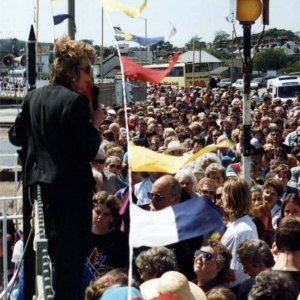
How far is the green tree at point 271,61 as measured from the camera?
A: 125 m

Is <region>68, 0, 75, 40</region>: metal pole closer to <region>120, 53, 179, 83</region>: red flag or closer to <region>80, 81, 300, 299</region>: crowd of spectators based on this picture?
<region>80, 81, 300, 299</region>: crowd of spectators

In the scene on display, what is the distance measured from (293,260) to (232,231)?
91cm

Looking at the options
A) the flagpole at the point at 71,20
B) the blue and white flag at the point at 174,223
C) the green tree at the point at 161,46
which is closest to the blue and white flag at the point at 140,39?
the green tree at the point at 161,46

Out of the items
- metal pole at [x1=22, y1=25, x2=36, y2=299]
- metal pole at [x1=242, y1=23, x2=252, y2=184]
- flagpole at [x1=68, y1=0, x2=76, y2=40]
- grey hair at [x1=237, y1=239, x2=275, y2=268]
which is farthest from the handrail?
flagpole at [x1=68, y1=0, x2=76, y2=40]

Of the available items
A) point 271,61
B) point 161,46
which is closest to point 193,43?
point 161,46

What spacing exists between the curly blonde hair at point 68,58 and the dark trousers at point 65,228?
0.63 metres

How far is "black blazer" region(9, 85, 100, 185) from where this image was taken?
433 centimetres

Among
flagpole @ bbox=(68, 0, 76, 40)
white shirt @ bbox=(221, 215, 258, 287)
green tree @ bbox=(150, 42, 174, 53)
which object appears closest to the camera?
white shirt @ bbox=(221, 215, 258, 287)

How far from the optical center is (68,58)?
4500 mm

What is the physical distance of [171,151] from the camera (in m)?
8.55

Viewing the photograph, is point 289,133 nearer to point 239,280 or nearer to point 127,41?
point 127,41

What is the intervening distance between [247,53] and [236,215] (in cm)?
309

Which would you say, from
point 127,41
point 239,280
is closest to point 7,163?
point 127,41

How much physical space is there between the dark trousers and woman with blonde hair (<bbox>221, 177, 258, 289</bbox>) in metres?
1.58
